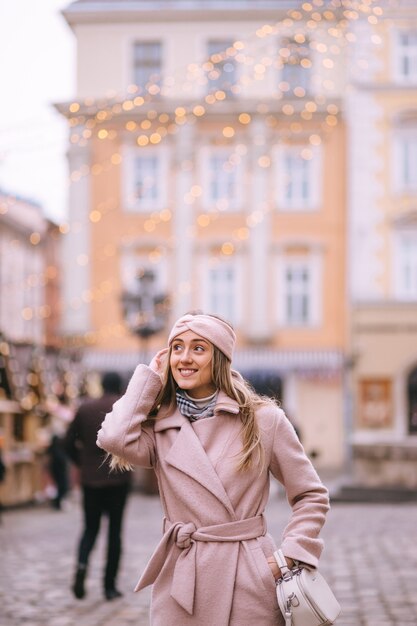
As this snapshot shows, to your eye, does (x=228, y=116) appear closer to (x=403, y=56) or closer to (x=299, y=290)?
(x=403, y=56)

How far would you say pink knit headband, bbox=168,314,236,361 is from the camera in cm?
457

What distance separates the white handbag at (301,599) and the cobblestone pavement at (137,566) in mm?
4267

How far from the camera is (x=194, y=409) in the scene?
456 centimetres

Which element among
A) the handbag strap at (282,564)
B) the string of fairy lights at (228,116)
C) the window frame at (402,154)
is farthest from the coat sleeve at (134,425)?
the window frame at (402,154)

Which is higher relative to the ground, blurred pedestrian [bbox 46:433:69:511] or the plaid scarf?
the plaid scarf

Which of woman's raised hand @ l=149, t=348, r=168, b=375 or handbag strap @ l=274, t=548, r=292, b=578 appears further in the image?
woman's raised hand @ l=149, t=348, r=168, b=375

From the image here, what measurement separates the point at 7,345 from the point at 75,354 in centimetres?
1544

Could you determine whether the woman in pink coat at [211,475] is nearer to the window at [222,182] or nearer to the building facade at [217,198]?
the building facade at [217,198]

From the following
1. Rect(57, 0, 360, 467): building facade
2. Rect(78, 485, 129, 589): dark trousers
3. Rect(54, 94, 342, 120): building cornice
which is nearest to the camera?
Rect(78, 485, 129, 589): dark trousers

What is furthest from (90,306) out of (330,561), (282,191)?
(330,561)

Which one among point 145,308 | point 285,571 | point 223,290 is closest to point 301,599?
point 285,571

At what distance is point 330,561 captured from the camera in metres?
12.1

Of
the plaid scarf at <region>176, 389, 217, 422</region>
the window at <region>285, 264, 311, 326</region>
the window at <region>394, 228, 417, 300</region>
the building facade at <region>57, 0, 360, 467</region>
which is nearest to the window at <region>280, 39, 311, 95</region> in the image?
the building facade at <region>57, 0, 360, 467</region>

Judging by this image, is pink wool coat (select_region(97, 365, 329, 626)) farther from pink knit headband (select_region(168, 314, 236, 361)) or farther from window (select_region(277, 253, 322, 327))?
window (select_region(277, 253, 322, 327))
